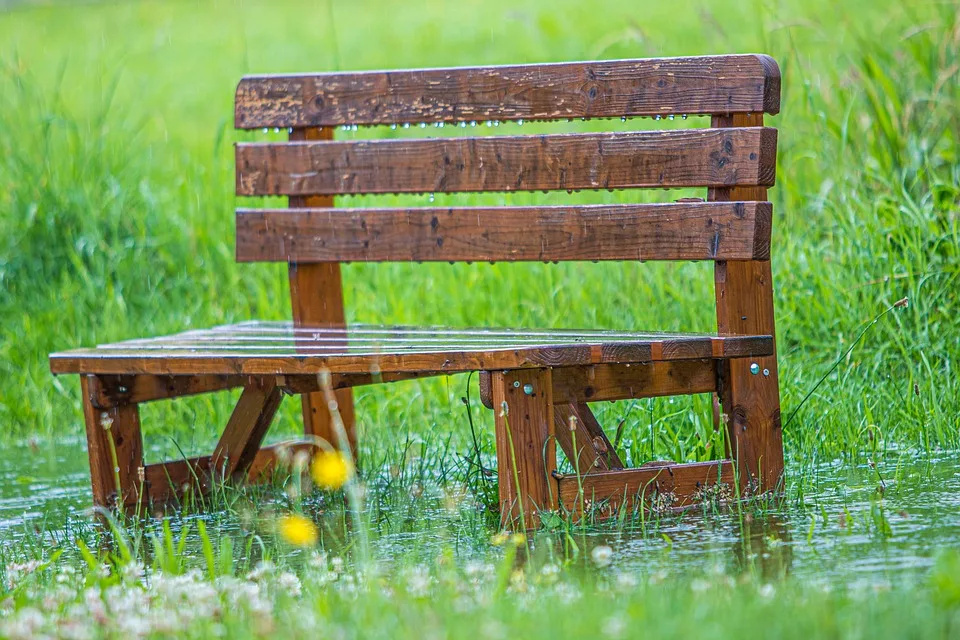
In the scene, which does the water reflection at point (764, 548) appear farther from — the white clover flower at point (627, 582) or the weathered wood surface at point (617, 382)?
the weathered wood surface at point (617, 382)

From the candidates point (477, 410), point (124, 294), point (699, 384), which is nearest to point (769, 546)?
point (699, 384)

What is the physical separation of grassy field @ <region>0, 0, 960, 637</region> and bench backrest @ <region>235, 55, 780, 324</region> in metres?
0.68

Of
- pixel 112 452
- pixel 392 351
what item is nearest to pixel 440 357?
pixel 392 351

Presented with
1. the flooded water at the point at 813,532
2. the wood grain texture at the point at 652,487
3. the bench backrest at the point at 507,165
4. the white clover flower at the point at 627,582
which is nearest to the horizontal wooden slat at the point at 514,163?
the bench backrest at the point at 507,165

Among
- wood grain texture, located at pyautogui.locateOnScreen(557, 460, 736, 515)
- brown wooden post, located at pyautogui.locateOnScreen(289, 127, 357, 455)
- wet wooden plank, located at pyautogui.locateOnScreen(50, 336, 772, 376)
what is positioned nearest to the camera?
wet wooden plank, located at pyautogui.locateOnScreen(50, 336, 772, 376)

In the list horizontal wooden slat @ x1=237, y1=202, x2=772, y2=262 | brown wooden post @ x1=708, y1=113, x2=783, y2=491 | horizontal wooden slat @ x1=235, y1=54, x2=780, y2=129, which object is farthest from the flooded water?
horizontal wooden slat @ x1=235, y1=54, x2=780, y2=129

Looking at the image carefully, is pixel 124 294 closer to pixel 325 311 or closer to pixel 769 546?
pixel 325 311

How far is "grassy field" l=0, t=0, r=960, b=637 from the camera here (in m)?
2.64

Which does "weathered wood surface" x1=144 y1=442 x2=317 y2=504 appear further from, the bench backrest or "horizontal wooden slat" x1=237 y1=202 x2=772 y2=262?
"horizontal wooden slat" x1=237 y1=202 x2=772 y2=262

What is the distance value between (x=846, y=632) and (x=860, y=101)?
182 inches

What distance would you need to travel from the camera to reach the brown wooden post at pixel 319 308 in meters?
4.88

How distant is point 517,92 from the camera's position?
427 centimetres

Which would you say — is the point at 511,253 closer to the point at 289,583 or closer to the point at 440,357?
the point at 440,357

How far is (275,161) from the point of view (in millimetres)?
4773
